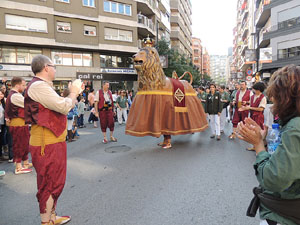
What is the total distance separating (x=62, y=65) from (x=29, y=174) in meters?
20.4

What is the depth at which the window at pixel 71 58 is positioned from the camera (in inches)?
894

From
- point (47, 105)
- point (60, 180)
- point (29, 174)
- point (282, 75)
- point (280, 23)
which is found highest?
point (280, 23)

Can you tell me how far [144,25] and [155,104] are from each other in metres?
22.8

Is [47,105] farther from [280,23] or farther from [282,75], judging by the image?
[280,23]

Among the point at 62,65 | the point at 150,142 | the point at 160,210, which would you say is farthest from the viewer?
the point at 62,65

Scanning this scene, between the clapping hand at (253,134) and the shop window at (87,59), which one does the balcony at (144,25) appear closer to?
the shop window at (87,59)

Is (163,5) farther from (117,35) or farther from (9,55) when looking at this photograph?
(9,55)

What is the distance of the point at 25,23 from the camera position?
2039 cm

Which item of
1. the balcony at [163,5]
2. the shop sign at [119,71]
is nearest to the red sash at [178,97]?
the shop sign at [119,71]

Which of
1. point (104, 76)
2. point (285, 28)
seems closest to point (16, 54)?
point (104, 76)

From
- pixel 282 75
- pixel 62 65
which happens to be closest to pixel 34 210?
pixel 282 75

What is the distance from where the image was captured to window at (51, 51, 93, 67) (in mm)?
22719

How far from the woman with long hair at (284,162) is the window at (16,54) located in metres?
24.4

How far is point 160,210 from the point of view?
304 cm
